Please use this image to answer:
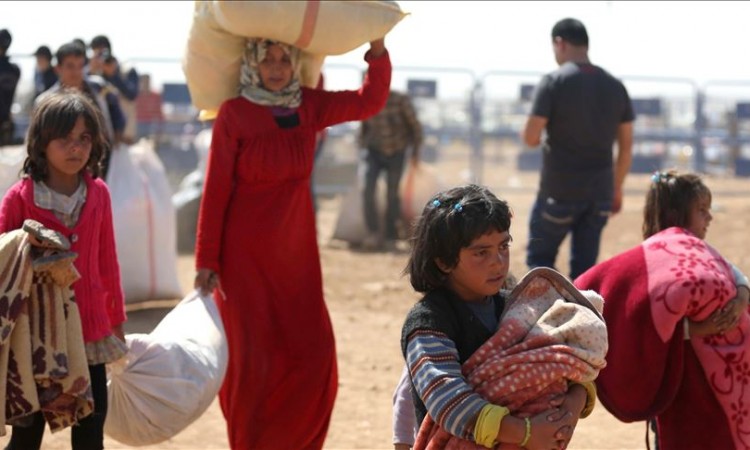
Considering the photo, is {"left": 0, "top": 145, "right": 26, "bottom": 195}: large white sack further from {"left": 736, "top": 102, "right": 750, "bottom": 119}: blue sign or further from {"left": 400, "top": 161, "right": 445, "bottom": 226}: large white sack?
{"left": 736, "top": 102, "right": 750, "bottom": 119}: blue sign

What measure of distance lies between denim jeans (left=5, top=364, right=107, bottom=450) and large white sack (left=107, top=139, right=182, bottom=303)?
4.36 m

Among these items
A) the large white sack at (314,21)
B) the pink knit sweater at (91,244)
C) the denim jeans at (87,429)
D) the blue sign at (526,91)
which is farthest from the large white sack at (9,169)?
the blue sign at (526,91)

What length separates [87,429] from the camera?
4301 millimetres

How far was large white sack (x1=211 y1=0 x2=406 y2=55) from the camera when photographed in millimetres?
5070

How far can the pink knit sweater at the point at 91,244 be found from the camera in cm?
414

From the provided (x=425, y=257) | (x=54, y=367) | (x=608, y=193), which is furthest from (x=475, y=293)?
(x=608, y=193)

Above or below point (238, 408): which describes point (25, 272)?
above

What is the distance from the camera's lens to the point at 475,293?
10.7ft

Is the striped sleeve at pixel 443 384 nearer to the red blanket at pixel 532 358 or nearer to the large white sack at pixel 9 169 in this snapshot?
the red blanket at pixel 532 358

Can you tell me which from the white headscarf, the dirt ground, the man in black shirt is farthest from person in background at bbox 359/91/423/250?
the white headscarf

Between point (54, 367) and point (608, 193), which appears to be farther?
point (608, 193)

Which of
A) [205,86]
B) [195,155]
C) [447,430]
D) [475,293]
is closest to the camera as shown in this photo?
[447,430]

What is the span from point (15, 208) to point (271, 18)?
1402mm

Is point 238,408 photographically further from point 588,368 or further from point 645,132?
point 645,132
